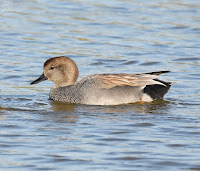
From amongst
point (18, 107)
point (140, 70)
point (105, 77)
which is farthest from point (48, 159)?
point (140, 70)

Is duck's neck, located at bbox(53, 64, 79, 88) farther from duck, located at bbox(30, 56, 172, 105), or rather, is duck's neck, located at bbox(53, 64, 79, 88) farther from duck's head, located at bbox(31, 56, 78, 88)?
duck, located at bbox(30, 56, 172, 105)

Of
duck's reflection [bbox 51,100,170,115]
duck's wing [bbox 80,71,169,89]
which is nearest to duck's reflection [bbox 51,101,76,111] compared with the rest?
duck's reflection [bbox 51,100,170,115]

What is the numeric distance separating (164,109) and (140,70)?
2.67m

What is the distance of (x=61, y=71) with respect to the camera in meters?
9.92

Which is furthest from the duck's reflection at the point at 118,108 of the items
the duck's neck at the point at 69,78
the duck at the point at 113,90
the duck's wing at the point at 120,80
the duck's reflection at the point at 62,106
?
the duck's neck at the point at 69,78

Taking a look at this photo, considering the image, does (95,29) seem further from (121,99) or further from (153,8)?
(121,99)

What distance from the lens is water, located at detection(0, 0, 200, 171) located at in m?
6.62

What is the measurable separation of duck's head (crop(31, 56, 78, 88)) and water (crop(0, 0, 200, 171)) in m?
0.40

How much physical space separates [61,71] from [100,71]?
5.52 ft

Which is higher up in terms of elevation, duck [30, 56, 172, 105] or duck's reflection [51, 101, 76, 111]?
duck [30, 56, 172, 105]

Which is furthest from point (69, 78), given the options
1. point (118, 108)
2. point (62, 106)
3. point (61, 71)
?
point (118, 108)

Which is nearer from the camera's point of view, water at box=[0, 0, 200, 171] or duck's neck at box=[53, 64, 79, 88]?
water at box=[0, 0, 200, 171]

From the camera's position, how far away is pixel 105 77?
372 inches

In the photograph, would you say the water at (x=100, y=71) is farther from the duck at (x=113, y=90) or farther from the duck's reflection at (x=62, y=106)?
the duck at (x=113, y=90)
